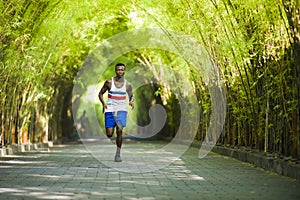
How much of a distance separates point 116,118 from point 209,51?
12.3 feet

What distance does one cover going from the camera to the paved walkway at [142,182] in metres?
6.12

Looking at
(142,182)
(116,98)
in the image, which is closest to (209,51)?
(116,98)

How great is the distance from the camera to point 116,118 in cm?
994

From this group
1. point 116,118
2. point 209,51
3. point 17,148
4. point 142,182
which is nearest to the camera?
point 142,182

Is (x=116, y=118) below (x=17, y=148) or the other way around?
the other way around

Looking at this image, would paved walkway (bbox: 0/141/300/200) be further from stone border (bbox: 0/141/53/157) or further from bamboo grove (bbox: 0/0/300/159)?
stone border (bbox: 0/141/53/157)

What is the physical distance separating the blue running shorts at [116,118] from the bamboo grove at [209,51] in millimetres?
1886

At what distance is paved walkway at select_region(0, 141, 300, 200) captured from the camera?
6.12m

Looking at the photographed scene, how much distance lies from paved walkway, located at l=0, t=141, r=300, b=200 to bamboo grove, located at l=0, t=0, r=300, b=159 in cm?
88

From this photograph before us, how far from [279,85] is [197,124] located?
30.6ft

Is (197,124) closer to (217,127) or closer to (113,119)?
(217,127)

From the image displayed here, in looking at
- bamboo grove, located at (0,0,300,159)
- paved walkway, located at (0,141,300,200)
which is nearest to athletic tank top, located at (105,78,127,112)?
paved walkway, located at (0,141,300,200)

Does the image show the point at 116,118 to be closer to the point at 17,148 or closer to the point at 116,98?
the point at 116,98

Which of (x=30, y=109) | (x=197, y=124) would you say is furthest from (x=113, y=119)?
(x=197, y=124)
